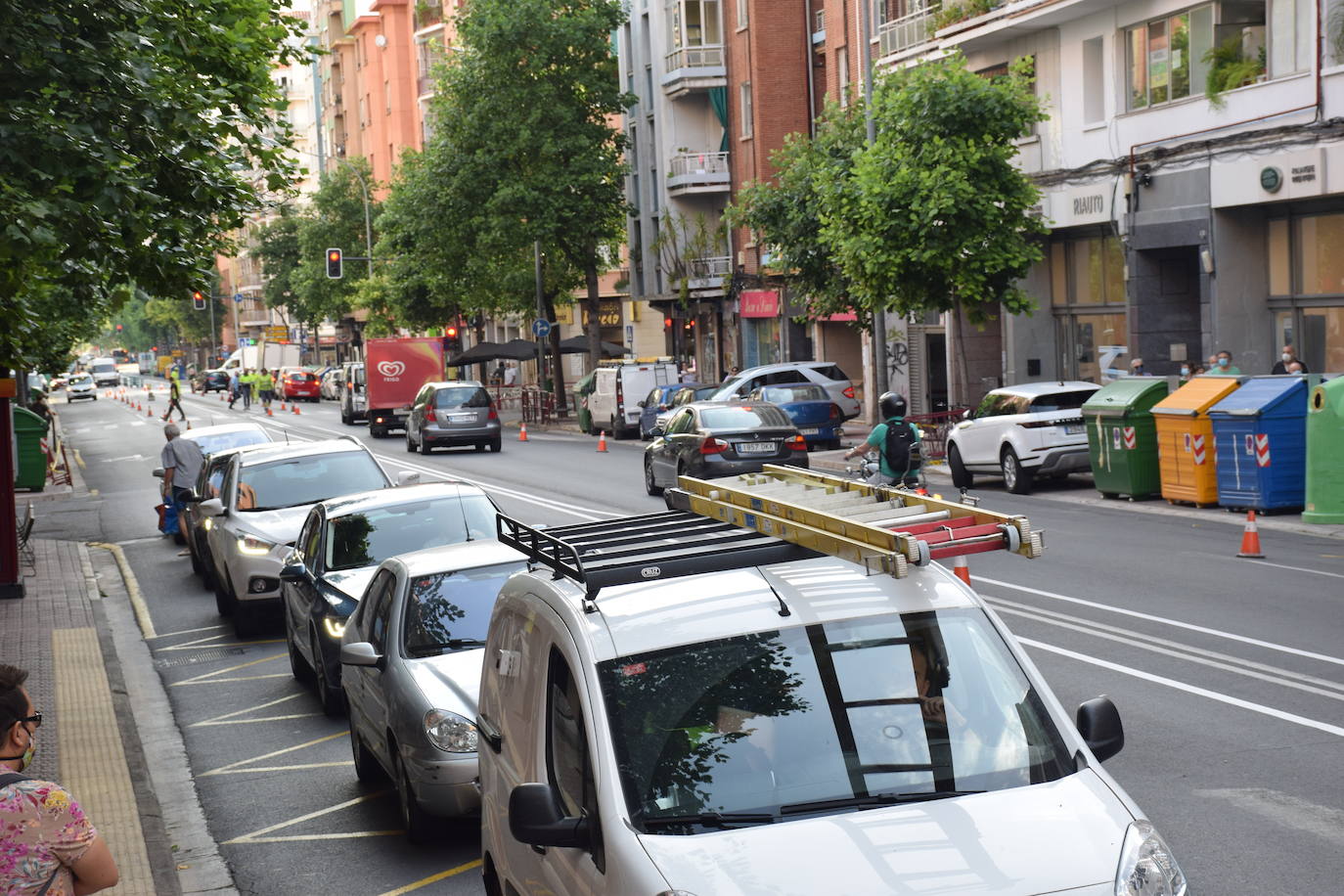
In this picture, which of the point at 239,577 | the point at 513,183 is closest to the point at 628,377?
the point at 513,183

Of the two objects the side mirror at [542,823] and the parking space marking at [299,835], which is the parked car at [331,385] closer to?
the parking space marking at [299,835]

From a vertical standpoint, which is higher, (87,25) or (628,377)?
(87,25)

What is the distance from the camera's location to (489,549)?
32.2 ft

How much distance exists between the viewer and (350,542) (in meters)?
12.3

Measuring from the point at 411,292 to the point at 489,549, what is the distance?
63.4 metres

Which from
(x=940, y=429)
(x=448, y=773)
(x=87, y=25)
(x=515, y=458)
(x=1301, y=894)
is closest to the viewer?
(x=1301, y=894)

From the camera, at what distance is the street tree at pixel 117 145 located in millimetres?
9797

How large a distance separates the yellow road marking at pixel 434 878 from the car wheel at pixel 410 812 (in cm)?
33

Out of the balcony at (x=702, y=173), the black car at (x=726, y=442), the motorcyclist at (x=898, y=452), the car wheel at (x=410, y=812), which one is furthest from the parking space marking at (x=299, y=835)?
the balcony at (x=702, y=173)

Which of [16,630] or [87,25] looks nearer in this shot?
[87,25]

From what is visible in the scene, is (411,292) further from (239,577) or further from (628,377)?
(239,577)

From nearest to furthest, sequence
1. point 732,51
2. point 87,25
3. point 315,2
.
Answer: point 87,25, point 732,51, point 315,2

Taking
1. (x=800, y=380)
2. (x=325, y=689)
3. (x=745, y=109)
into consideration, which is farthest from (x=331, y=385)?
(x=325, y=689)

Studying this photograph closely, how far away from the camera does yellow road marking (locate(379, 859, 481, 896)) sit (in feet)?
25.3
